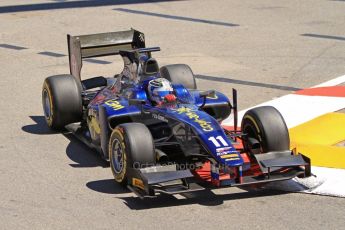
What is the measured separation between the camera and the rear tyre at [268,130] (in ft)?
30.6

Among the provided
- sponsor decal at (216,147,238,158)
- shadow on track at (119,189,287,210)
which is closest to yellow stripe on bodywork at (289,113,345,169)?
shadow on track at (119,189,287,210)

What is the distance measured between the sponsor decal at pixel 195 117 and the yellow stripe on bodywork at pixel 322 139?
57.0 inches

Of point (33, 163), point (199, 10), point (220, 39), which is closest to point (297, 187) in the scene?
point (33, 163)

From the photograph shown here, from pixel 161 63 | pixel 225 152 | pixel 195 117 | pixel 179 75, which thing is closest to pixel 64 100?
pixel 179 75

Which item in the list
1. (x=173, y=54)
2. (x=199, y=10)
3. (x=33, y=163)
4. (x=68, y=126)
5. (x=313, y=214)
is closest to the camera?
(x=313, y=214)

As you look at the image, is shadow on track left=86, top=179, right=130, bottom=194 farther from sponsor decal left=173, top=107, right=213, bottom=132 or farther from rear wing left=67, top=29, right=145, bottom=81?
rear wing left=67, top=29, right=145, bottom=81

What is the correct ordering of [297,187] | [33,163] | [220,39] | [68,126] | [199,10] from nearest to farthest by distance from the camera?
1. [297,187]
2. [33,163]
3. [68,126]
4. [220,39]
5. [199,10]

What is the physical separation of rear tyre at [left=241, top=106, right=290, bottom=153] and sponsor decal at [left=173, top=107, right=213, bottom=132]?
0.61 m

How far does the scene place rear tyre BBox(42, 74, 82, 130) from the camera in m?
11.2

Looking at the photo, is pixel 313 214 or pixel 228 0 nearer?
pixel 313 214

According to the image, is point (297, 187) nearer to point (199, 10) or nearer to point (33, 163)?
point (33, 163)

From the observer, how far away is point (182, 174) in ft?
28.4

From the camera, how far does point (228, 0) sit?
22266 mm

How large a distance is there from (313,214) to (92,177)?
2592 mm
